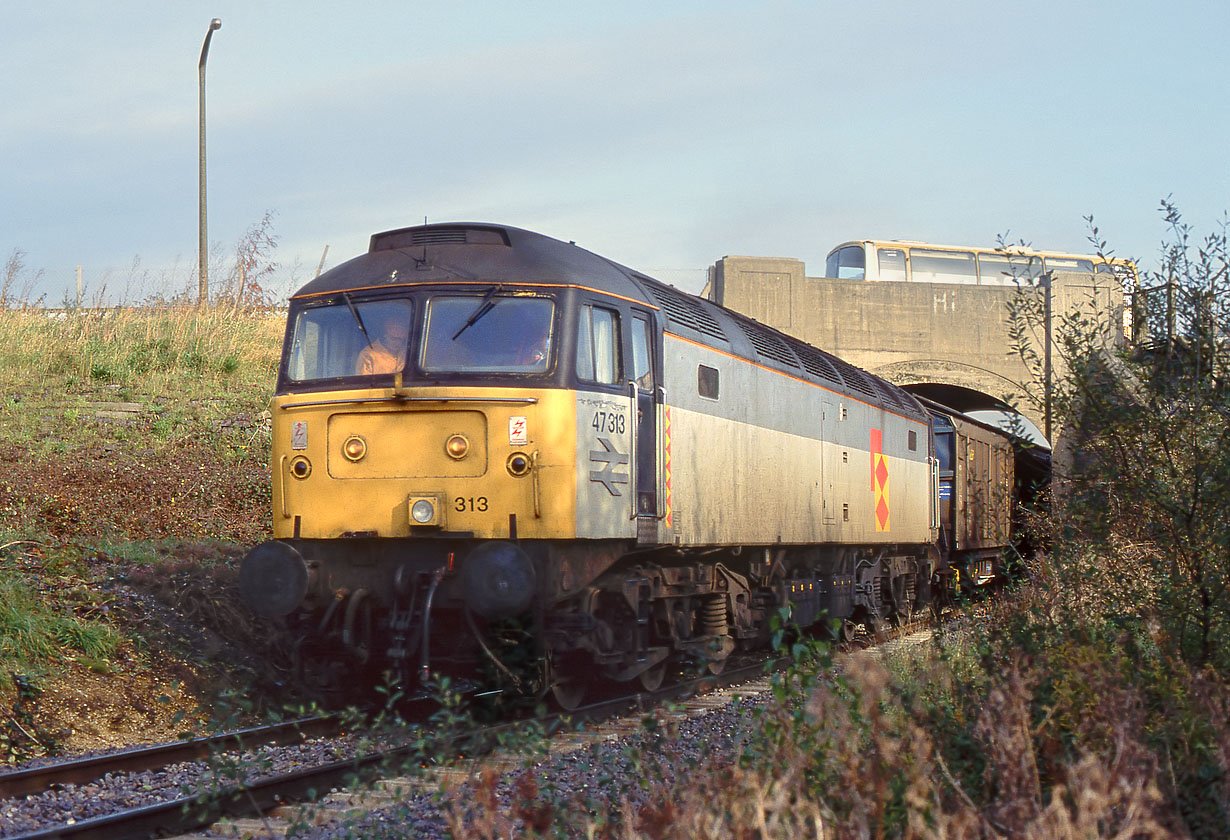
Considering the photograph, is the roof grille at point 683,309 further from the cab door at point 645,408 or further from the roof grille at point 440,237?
the roof grille at point 440,237

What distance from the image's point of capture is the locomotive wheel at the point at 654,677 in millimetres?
10430

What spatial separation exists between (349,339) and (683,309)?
283 centimetres

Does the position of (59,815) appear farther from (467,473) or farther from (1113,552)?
(1113,552)

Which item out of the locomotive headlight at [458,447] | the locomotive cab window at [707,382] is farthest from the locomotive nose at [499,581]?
the locomotive cab window at [707,382]

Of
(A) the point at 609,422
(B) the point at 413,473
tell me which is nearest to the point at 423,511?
(B) the point at 413,473

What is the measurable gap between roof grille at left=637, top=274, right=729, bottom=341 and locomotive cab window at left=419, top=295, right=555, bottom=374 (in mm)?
1416

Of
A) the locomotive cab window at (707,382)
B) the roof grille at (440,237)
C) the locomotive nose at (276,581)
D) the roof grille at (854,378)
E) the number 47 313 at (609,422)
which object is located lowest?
the locomotive nose at (276,581)

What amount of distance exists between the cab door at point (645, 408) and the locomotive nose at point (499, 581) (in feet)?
4.30

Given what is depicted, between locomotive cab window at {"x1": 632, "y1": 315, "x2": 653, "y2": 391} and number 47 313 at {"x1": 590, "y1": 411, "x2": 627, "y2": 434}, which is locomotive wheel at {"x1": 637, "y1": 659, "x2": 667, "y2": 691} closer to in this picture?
number 47 313 at {"x1": 590, "y1": 411, "x2": 627, "y2": 434}

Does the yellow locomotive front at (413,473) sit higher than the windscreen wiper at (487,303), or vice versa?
the windscreen wiper at (487,303)

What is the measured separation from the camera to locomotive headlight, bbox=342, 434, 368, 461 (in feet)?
29.0

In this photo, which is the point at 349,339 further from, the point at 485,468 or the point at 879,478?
the point at 879,478

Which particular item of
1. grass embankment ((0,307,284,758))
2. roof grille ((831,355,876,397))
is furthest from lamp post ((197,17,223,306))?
roof grille ((831,355,876,397))

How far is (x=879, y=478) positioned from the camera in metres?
15.8
